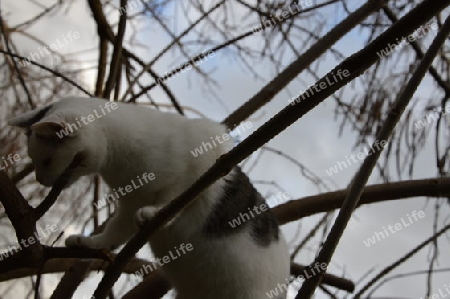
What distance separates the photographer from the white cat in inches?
45.7

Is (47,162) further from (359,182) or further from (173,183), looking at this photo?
(359,182)

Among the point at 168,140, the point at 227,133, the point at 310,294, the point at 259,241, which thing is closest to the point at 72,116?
the point at 168,140

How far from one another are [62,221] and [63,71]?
533 millimetres

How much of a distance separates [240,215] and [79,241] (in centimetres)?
36

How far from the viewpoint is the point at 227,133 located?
4.19 feet

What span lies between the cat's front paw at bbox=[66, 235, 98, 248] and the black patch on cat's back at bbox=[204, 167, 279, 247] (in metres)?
0.27

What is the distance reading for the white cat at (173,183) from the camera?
3.81 ft

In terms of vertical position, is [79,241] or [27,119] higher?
[27,119]

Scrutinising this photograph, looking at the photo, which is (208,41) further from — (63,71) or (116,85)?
(63,71)

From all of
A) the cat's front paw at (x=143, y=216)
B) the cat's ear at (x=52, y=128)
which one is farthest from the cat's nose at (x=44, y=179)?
the cat's front paw at (x=143, y=216)

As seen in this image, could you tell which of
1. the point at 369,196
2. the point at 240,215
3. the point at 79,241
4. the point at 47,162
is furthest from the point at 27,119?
the point at 369,196

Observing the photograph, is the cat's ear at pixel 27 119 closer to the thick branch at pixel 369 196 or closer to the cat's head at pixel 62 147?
the cat's head at pixel 62 147

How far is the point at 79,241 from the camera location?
1231 mm

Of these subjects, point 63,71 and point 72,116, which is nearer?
point 72,116
